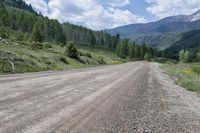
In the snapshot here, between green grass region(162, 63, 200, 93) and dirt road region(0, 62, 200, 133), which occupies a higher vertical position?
dirt road region(0, 62, 200, 133)

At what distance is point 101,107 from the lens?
11.4 meters

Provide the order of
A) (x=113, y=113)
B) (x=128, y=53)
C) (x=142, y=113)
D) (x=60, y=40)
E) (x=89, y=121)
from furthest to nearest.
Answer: (x=128, y=53), (x=60, y=40), (x=142, y=113), (x=113, y=113), (x=89, y=121)

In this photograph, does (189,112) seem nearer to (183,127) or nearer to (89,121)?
(183,127)

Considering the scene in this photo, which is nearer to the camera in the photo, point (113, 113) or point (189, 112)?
point (113, 113)

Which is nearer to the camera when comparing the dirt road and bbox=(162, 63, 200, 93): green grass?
the dirt road

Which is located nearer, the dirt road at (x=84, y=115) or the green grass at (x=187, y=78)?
the dirt road at (x=84, y=115)

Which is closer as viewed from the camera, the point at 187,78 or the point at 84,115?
the point at 84,115

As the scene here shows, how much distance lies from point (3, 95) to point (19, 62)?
23.0 meters

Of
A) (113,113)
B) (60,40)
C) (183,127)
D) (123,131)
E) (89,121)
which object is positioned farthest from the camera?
(60,40)

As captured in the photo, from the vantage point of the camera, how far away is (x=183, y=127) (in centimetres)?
962

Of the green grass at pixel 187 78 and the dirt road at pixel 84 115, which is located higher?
the dirt road at pixel 84 115

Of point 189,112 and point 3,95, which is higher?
point 3,95

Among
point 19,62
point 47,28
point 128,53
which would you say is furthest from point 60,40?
point 19,62

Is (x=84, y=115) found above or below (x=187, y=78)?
above
